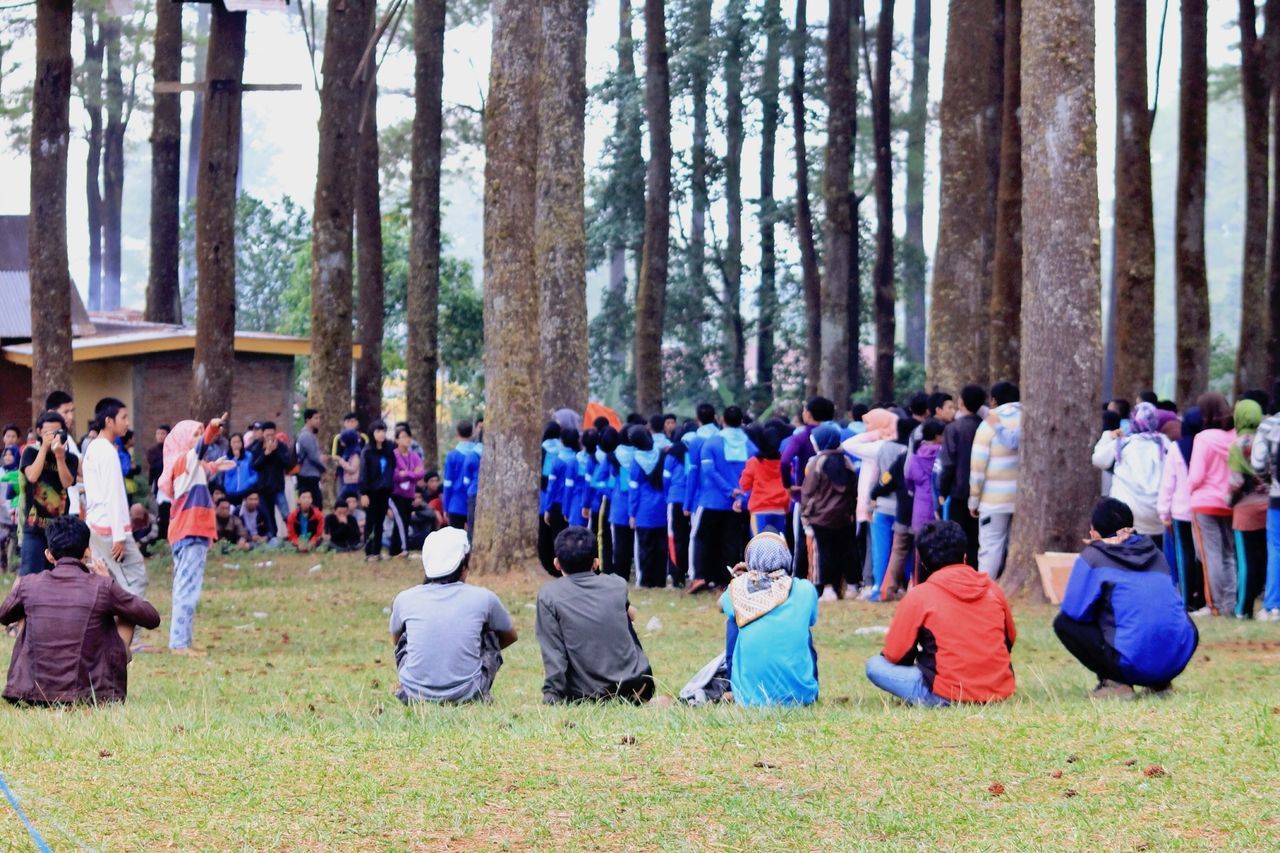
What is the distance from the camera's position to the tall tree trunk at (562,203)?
829 inches

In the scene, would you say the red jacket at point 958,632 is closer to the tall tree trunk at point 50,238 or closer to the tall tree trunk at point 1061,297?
the tall tree trunk at point 1061,297

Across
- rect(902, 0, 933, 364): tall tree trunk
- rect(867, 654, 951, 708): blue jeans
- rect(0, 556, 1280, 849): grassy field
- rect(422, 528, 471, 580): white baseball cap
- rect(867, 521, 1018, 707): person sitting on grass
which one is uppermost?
rect(902, 0, 933, 364): tall tree trunk

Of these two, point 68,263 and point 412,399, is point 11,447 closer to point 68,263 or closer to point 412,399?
point 68,263

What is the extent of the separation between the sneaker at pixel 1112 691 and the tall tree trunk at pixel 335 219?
16.9 metres

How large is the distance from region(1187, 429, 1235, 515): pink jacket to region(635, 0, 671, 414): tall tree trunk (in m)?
14.7

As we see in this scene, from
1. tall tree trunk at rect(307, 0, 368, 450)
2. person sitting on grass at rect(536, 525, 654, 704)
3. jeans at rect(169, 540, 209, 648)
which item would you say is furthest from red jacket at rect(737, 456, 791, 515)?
tall tree trunk at rect(307, 0, 368, 450)

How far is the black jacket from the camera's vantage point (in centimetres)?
2178

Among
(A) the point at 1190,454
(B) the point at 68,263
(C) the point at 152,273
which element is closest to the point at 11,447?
(B) the point at 68,263

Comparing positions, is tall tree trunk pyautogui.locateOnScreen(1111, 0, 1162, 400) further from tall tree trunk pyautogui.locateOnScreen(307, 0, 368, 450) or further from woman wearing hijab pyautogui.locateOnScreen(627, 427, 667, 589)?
tall tree trunk pyautogui.locateOnScreen(307, 0, 368, 450)

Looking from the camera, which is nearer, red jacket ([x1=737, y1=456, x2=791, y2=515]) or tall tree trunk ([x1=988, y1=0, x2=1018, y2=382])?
red jacket ([x1=737, y1=456, x2=791, y2=515])

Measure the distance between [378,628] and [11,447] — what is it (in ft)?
28.9

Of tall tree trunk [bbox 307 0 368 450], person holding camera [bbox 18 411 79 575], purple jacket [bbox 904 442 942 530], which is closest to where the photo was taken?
person holding camera [bbox 18 411 79 575]

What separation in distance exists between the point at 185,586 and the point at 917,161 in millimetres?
35588

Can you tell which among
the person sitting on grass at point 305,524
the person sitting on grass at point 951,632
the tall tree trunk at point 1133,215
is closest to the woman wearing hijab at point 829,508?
the tall tree trunk at point 1133,215
